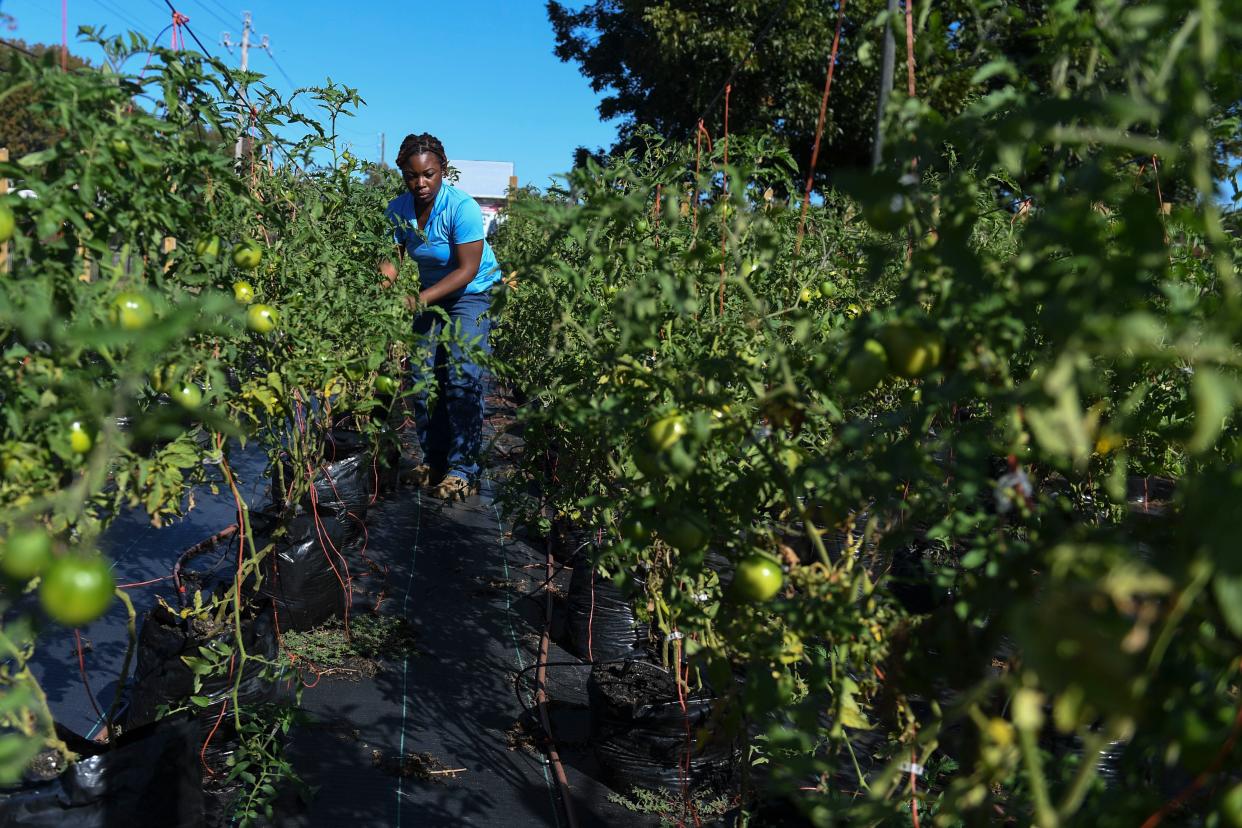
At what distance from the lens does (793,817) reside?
1.72 meters

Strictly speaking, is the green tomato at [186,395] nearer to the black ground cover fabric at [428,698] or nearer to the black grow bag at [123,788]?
the black grow bag at [123,788]

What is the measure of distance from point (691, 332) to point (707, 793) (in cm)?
119

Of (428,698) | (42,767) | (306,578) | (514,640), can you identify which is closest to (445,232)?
(306,578)

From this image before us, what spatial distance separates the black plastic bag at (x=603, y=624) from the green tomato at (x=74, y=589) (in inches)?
86.6

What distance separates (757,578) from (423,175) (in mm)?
3420

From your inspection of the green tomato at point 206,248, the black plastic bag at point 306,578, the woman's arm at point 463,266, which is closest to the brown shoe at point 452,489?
the woman's arm at point 463,266

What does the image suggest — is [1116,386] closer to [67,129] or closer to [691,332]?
[691,332]

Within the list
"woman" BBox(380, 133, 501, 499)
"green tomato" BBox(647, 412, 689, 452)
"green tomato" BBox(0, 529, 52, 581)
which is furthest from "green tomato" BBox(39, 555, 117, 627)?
"woman" BBox(380, 133, 501, 499)

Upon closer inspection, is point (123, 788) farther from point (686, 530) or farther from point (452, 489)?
point (452, 489)

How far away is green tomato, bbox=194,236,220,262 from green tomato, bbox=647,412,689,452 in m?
0.89

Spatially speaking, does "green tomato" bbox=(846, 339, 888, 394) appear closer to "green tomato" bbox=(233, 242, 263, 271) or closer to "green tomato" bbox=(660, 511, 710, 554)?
"green tomato" bbox=(660, 511, 710, 554)

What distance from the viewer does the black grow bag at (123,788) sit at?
1504mm

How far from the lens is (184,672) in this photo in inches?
85.5

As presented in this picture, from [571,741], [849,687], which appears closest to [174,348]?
[849,687]
